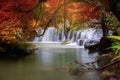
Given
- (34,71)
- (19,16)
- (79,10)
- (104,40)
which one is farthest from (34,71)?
(79,10)

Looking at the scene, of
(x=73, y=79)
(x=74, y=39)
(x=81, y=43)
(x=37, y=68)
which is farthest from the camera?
(x=74, y=39)

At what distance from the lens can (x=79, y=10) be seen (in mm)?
17031

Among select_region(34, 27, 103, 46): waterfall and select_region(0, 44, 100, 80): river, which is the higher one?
select_region(34, 27, 103, 46): waterfall

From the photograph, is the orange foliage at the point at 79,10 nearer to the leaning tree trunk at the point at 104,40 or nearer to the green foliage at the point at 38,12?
the leaning tree trunk at the point at 104,40

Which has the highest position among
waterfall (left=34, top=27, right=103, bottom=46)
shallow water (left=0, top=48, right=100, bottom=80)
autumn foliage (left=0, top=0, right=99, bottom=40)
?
autumn foliage (left=0, top=0, right=99, bottom=40)

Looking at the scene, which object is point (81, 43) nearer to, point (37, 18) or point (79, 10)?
point (79, 10)

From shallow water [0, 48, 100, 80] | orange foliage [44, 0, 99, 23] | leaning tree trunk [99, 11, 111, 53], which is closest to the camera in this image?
shallow water [0, 48, 100, 80]

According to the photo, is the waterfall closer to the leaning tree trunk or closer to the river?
the leaning tree trunk

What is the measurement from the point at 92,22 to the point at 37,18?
12.4 feet

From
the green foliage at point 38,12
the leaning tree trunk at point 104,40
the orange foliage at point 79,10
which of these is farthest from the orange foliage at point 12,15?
the leaning tree trunk at point 104,40

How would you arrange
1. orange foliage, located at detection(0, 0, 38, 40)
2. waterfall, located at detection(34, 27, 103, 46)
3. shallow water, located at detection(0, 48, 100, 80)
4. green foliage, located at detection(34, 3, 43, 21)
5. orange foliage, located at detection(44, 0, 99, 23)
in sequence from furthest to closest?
waterfall, located at detection(34, 27, 103, 46) < orange foliage, located at detection(44, 0, 99, 23) < orange foliage, located at detection(0, 0, 38, 40) < green foliage, located at detection(34, 3, 43, 21) < shallow water, located at detection(0, 48, 100, 80)

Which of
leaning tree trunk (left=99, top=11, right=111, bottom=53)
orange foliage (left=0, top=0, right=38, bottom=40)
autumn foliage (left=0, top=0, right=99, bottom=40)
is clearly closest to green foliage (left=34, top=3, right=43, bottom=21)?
autumn foliage (left=0, top=0, right=99, bottom=40)

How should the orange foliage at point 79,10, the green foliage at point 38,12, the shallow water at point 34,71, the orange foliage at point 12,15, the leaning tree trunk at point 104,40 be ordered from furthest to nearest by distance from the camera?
the orange foliage at point 79,10 → the leaning tree trunk at point 104,40 → the orange foliage at point 12,15 → the green foliage at point 38,12 → the shallow water at point 34,71

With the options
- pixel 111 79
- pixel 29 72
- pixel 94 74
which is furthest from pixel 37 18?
pixel 111 79
